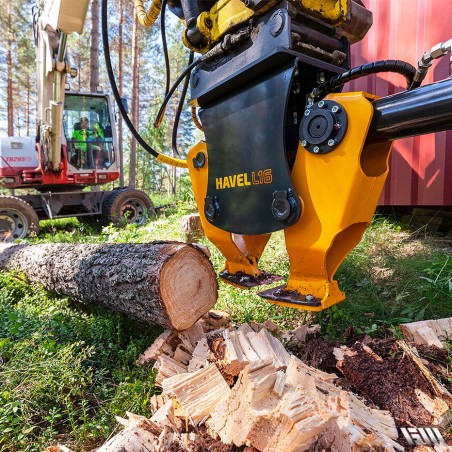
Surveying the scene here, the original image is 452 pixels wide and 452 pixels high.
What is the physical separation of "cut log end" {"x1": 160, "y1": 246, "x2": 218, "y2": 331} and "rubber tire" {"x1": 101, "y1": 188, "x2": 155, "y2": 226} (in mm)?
5697

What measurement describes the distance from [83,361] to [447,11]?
418cm

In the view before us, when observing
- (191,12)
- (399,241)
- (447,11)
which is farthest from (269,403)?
(447,11)

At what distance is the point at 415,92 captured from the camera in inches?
55.6

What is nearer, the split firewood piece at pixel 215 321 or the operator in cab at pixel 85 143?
the split firewood piece at pixel 215 321

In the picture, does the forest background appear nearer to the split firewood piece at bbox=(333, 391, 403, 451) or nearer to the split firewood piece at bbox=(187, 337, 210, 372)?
the split firewood piece at bbox=(187, 337, 210, 372)

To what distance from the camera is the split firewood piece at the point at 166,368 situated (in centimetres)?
200

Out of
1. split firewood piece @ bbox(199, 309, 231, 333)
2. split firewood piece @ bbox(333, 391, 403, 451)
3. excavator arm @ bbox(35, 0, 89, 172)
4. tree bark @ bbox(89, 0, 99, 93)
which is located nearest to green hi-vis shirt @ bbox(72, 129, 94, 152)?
excavator arm @ bbox(35, 0, 89, 172)

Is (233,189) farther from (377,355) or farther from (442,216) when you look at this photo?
(442,216)

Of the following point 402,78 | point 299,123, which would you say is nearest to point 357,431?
point 299,123

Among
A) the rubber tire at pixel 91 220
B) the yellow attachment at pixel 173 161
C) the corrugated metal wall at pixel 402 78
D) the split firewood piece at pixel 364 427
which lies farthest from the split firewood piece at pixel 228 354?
the rubber tire at pixel 91 220

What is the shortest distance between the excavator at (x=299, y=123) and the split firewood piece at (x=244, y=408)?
38cm

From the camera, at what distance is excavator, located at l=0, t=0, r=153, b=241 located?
6.85m

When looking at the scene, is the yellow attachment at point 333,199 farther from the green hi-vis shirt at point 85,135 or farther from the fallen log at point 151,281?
the green hi-vis shirt at point 85,135

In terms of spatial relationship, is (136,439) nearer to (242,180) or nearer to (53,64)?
(242,180)
